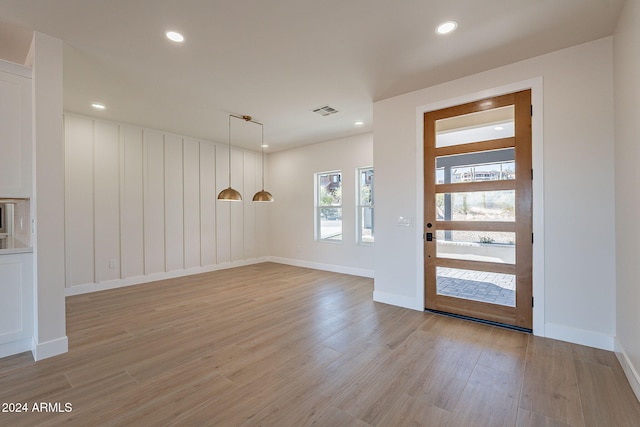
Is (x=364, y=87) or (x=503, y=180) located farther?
(x=364, y=87)

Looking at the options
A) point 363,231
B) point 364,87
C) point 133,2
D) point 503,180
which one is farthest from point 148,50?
point 363,231

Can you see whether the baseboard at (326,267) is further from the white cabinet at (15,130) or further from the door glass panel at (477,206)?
the white cabinet at (15,130)

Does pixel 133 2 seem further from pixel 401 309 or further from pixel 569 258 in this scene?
pixel 569 258

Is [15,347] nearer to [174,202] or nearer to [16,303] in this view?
[16,303]

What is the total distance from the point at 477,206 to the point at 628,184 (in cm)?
132

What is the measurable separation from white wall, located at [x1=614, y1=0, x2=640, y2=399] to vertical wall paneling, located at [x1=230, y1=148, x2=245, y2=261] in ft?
21.4

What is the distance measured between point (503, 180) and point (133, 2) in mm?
3930

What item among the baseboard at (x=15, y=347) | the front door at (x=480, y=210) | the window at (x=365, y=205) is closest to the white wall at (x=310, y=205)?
the window at (x=365, y=205)

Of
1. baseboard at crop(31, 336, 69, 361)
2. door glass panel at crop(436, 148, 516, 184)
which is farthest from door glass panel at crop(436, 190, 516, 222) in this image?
baseboard at crop(31, 336, 69, 361)

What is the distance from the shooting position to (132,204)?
211 inches

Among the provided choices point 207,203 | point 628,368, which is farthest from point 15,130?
point 628,368

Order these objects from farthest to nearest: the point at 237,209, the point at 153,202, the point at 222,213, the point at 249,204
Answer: the point at 249,204
the point at 237,209
the point at 222,213
the point at 153,202

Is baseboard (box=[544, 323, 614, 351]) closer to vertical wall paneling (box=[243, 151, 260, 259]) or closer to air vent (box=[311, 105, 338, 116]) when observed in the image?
air vent (box=[311, 105, 338, 116])

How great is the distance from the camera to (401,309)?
12.8ft
